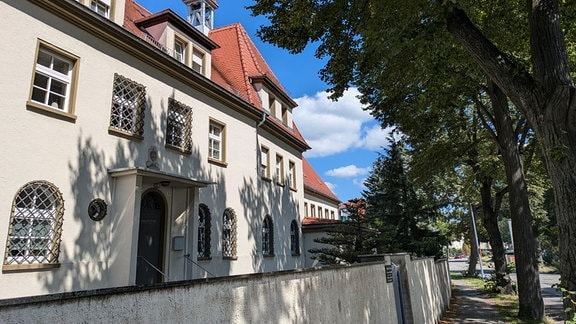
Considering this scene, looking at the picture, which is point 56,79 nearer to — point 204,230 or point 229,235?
point 204,230

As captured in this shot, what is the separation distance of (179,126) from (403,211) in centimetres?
1396

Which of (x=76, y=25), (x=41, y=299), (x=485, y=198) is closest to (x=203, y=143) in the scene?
(x=76, y=25)

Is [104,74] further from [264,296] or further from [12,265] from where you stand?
[264,296]

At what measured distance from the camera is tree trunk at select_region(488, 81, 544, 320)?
1246 centimetres

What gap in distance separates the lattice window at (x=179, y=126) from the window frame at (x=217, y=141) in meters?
1.31

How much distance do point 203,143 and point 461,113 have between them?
41.0ft

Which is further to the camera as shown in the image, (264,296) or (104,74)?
(104,74)

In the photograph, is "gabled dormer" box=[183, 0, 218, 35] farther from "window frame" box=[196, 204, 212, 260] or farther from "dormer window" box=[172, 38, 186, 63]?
"window frame" box=[196, 204, 212, 260]

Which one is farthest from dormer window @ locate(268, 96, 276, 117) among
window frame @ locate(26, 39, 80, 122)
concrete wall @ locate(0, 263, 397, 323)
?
concrete wall @ locate(0, 263, 397, 323)

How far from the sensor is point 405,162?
22.7 metres

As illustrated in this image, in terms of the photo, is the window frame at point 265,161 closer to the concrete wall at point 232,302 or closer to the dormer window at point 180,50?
the dormer window at point 180,50

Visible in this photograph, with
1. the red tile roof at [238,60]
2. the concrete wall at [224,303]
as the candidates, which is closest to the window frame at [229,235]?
the red tile roof at [238,60]

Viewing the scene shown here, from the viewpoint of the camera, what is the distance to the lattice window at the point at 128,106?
33.9 ft

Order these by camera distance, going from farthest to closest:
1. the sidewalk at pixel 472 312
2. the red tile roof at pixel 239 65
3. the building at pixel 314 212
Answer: the building at pixel 314 212 → the red tile roof at pixel 239 65 → the sidewalk at pixel 472 312
